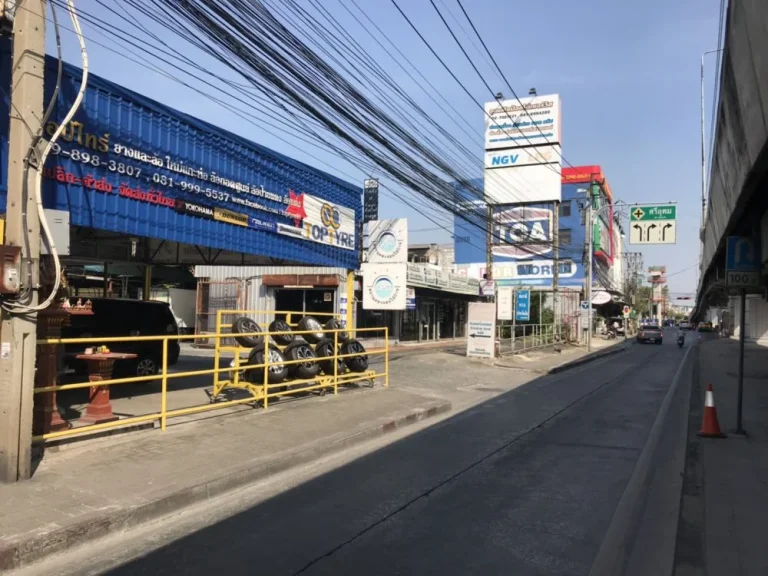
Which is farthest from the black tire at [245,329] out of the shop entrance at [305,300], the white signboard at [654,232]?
the white signboard at [654,232]

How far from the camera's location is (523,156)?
41844 millimetres

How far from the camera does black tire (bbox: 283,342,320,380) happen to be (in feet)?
36.6

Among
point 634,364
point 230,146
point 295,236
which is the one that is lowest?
point 634,364

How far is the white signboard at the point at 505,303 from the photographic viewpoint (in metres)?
25.3

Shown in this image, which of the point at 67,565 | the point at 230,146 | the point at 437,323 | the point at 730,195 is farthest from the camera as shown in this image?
the point at 437,323

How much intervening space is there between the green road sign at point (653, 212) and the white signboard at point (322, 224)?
55.2 feet

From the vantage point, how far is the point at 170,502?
18.1 ft

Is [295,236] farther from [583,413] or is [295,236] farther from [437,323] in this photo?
[437,323]

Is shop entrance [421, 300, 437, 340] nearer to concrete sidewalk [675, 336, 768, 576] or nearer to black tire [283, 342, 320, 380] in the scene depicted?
black tire [283, 342, 320, 380]

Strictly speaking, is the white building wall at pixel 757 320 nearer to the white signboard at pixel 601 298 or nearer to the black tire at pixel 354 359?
the white signboard at pixel 601 298

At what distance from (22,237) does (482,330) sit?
18.7 m

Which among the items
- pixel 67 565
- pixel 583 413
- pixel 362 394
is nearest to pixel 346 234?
pixel 362 394

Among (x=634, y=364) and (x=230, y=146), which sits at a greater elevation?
(x=230, y=146)

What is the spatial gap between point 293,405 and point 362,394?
2112 mm
